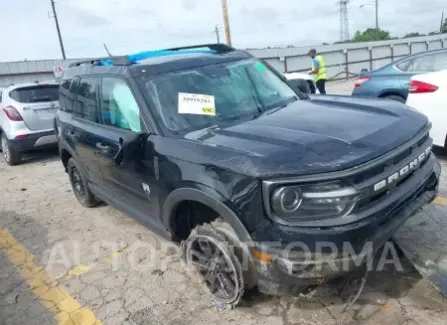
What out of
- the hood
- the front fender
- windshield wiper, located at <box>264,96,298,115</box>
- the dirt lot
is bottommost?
the dirt lot

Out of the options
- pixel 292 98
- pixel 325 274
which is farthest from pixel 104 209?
pixel 325 274

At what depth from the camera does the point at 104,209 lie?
5367 millimetres

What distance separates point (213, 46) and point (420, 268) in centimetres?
281

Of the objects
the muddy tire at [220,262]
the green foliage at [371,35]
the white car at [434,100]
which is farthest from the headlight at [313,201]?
the green foliage at [371,35]

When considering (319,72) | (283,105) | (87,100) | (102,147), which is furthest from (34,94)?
(319,72)

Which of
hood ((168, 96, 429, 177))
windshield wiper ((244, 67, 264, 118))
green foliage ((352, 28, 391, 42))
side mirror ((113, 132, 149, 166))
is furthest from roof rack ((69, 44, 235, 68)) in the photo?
green foliage ((352, 28, 391, 42))

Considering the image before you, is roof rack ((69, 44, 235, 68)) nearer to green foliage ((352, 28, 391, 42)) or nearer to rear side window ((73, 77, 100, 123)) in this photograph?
rear side window ((73, 77, 100, 123))

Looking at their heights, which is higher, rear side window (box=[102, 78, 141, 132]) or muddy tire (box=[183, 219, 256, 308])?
rear side window (box=[102, 78, 141, 132])

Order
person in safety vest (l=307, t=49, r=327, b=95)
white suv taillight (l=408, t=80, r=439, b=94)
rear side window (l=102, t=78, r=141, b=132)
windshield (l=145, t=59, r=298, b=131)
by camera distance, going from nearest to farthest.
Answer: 1. windshield (l=145, t=59, r=298, b=131)
2. rear side window (l=102, t=78, r=141, b=132)
3. white suv taillight (l=408, t=80, r=439, b=94)
4. person in safety vest (l=307, t=49, r=327, b=95)

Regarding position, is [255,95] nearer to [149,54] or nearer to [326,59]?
[149,54]

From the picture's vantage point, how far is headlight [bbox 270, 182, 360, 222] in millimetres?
2333

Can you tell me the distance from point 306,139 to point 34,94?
720cm

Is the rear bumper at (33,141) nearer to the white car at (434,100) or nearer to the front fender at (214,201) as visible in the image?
the front fender at (214,201)

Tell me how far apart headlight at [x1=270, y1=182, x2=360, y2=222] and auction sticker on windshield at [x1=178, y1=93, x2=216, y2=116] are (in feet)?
3.86
